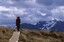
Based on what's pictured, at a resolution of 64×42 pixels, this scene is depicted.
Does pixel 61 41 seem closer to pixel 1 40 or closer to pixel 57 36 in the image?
pixel 57 36

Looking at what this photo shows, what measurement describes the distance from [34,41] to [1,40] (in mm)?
4414

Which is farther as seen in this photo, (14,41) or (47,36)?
(47,36)

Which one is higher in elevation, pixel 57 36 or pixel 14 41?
pixel 14 41

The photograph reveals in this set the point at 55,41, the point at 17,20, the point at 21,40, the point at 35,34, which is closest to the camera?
the point at 21,40

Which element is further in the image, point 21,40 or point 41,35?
point 41,35

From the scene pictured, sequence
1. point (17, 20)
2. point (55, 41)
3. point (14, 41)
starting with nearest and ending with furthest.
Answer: point (14, 41), point (17, 20), point (55, 41)

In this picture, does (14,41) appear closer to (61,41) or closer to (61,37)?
(61,41)

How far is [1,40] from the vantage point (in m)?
27.6

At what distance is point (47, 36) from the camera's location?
3850 centimetres

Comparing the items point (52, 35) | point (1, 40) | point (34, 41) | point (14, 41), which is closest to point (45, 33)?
point (52, 35)

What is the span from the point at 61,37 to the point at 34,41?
894 cm

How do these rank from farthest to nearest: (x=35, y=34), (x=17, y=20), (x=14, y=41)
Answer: (x=35, y=34)
(x=17, y=20)
(x=14, y=41)

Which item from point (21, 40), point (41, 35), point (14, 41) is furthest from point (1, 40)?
point (41, 35)

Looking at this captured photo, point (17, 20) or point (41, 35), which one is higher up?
point (17, 20)
